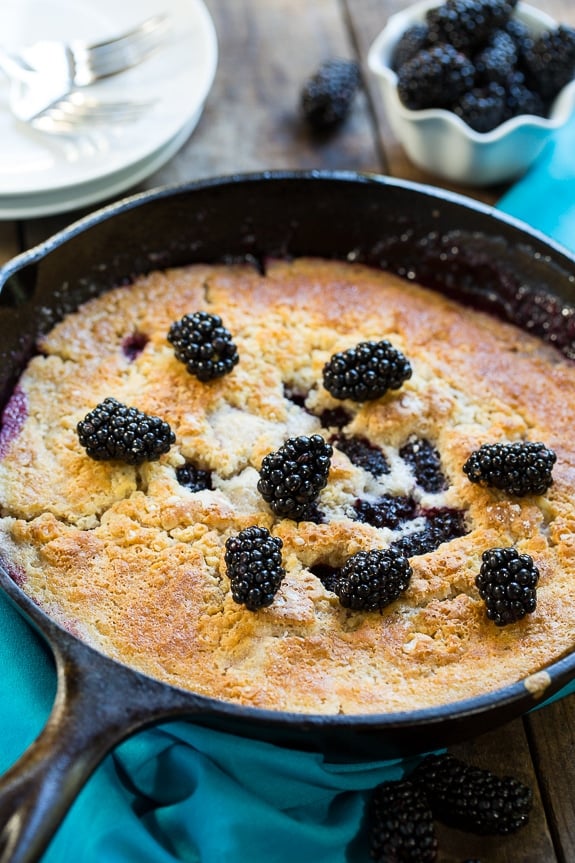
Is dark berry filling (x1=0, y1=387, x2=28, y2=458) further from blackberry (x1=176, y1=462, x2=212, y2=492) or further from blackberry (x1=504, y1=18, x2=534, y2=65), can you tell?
blackberry (x1=504, y1=18, x2=534, y2=65)

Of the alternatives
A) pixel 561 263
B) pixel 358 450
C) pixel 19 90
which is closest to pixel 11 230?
pixel 19 90

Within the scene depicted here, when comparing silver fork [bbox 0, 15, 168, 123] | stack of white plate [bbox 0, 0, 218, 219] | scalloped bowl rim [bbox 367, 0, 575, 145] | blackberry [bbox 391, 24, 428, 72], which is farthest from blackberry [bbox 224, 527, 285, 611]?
blackberry [bbox 391, 24, 428, 72]

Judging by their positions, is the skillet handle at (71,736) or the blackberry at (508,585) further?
the blackberry at (508,585)

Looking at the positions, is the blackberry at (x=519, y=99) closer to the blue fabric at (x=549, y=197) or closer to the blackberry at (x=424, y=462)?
the blue fabric at (x=549, y=197)

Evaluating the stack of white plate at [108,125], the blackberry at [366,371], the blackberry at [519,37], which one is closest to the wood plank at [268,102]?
the stack of white plate at [108,125]

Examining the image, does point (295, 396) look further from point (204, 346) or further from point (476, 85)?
point (476, 85)

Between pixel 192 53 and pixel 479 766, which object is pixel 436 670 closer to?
pixel 479 766
